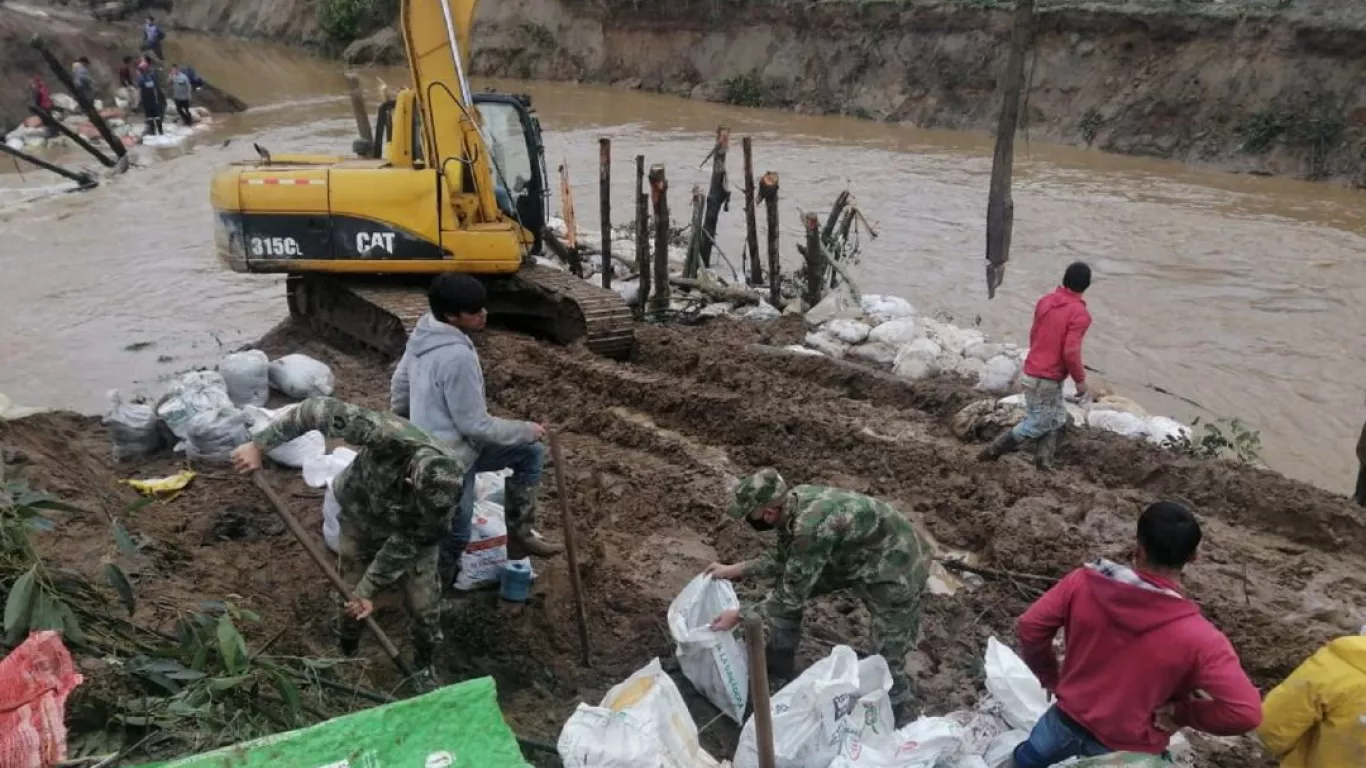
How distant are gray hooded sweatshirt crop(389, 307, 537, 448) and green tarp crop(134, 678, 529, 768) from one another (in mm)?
1517

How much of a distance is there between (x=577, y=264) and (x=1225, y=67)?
52.0 feet

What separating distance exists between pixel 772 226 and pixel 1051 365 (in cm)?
466

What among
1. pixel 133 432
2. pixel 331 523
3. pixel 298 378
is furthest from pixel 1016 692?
pixel 298 378

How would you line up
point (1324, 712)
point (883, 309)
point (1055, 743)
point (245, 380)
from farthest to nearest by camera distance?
point (883, 309) → point (245, 380) → point (1055, 743) → point (1324, 712)

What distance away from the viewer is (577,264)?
10.9m

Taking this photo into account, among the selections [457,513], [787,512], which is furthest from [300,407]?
[787,512]

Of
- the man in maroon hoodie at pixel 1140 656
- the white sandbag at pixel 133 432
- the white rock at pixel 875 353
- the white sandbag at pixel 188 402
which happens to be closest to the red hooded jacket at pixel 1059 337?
the white rock at pixel 875 353

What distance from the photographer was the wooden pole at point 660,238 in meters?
9.97

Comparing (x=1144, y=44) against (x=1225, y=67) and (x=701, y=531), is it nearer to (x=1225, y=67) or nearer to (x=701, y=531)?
(x=1225, y=67)

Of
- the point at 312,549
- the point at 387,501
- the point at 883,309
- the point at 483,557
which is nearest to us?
the point at 312,549

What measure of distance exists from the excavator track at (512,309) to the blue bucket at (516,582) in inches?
141

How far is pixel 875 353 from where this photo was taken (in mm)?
9375

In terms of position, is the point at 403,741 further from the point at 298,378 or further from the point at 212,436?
the point at 298,378

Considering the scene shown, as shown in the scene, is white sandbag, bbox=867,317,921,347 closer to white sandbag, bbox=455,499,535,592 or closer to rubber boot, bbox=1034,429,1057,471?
rubber boot, bbox=1034,429,1057,471
